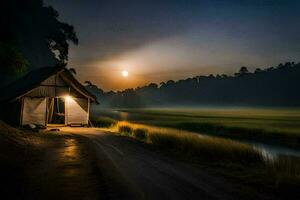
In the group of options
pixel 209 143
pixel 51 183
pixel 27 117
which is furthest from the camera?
pixel 27 117

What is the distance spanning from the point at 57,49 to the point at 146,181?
63668mm

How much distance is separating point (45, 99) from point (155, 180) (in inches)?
1126

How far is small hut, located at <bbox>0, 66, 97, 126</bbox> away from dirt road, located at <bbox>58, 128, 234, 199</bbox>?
22.1m

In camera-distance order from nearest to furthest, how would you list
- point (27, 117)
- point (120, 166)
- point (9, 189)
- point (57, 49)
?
1. point (9, 189)
2. point (120, 166)
3. point (27, 117)
4. point (57, 49)

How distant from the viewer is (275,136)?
35.5m

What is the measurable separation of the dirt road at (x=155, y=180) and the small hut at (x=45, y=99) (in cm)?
2212

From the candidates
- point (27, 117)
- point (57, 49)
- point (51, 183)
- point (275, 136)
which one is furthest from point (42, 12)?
point (51, 183)

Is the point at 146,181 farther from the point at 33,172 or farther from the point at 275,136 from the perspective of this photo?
the point at 275,136

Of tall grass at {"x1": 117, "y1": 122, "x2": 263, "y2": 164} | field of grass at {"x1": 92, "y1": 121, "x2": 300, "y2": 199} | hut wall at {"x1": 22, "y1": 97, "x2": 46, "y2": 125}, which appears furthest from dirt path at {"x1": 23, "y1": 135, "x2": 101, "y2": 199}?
hut wall at {"x1": 22, "y1": 97, "x2": 46, "y2": 125}

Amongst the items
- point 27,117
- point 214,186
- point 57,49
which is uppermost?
point 57,49

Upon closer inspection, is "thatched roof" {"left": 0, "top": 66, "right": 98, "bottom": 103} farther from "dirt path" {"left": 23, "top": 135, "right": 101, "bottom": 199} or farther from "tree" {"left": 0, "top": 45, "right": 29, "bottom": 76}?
"dirt path" {"left": 23, "top": 135, "right": 101, "bottom": 199}

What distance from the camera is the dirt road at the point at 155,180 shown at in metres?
9.09

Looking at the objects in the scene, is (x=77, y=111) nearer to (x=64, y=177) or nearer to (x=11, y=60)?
(x=11, y=60)

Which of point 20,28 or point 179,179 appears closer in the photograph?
point 179,179
